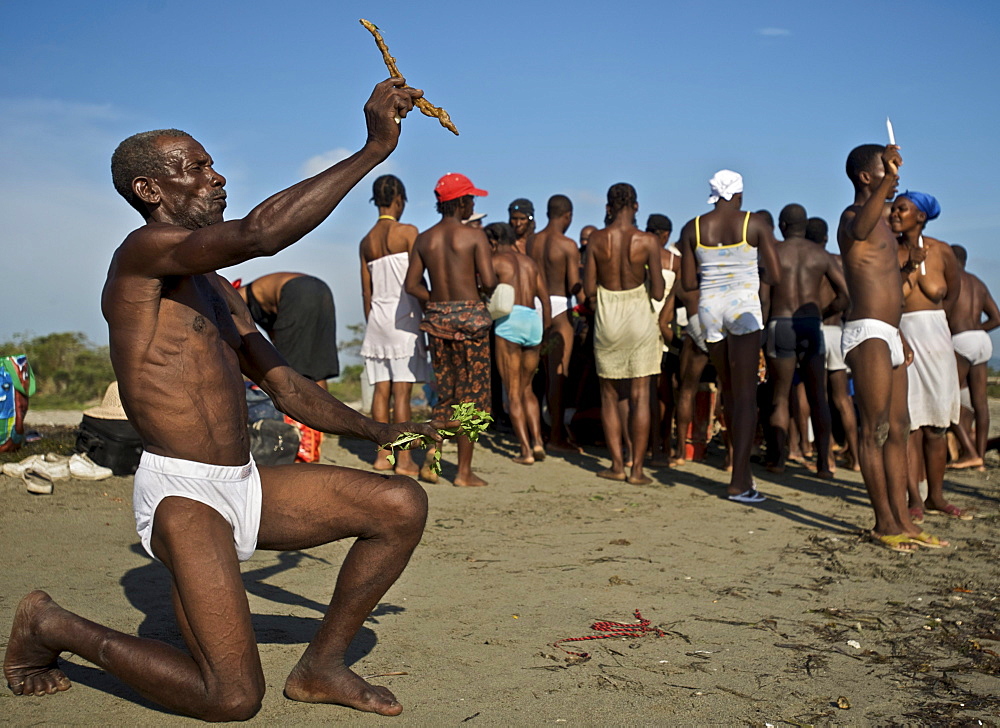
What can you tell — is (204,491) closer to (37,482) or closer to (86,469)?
(37,482)

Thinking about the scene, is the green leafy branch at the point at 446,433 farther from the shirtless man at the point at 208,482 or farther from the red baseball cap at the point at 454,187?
the red baseball cap at the point at 454,187

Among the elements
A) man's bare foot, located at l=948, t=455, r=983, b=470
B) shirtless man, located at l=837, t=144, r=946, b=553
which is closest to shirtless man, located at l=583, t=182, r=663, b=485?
shirtless man, located at l=837, t=144, r=946, b=553

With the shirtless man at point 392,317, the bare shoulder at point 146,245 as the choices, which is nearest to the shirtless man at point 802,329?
the shirtless man at point 392,317

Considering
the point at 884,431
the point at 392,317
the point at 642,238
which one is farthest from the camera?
the point at 392,317

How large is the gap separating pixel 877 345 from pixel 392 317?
162 inches

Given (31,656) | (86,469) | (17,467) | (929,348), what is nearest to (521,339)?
(929,348)

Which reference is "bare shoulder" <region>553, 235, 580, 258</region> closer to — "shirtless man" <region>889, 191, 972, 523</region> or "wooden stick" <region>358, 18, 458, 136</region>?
"shirtless man" <region>889, 191, 972, 523</region>

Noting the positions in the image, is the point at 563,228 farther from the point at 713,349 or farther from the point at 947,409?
the point at 947,409

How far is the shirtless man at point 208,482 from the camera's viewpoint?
2893mm

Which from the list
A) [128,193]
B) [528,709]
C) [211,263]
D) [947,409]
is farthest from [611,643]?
[947,409]

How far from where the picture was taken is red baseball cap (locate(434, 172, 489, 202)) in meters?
7.87

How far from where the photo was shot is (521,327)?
8867 millimetres

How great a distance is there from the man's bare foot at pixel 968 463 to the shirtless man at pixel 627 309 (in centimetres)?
319

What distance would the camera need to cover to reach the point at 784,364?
8578 millimetres
